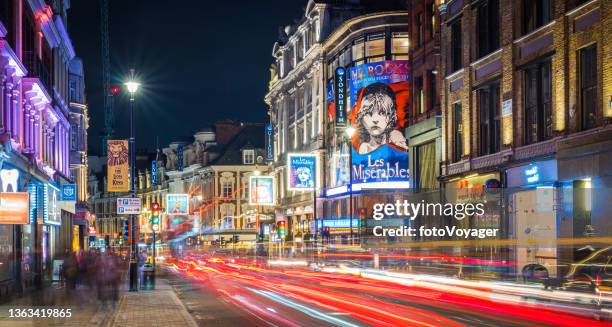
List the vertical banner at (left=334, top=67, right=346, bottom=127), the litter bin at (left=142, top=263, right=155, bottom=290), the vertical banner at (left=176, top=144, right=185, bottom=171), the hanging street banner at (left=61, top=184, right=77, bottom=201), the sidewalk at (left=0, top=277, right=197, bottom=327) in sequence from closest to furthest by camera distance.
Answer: the sidewalk at (left=0, top=277, right=197, bottom=327) < the litter bin at (left=142, top=263, right=155, bottom=290) < the hanging street banner at (left=61, top=184, right=77, bottom=201) < the vertical banner at (left=334, top=67, right=346, bottom=127) < the vertical banner at (left=176, top=144, right=185, bottom=171)

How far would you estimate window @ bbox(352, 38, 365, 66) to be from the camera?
223 ft

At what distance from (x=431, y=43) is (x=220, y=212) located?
6732 centimetres

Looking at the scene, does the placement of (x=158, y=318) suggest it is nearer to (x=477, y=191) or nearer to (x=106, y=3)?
(x=477, y=191)

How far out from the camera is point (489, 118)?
40250mm

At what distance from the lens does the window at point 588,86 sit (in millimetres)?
31016

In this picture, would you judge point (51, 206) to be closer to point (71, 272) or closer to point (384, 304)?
point (71, 272)

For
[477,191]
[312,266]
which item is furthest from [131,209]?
[312,266]

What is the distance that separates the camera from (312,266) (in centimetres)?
5056

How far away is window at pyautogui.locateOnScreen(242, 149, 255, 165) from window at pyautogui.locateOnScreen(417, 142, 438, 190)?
63423mm

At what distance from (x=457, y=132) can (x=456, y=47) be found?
13.6 feet

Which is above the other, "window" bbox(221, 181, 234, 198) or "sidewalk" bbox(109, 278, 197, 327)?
"window" bbox(221, 181, 234, 198)

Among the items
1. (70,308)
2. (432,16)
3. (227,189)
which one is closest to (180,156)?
(227,189)

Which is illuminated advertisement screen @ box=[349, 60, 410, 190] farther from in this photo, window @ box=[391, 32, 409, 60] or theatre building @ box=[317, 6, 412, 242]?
window @ box=[391, 32, 409, 60]

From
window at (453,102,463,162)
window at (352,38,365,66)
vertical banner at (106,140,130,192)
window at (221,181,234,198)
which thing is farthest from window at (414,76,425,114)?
window at (221,181,234,198)
